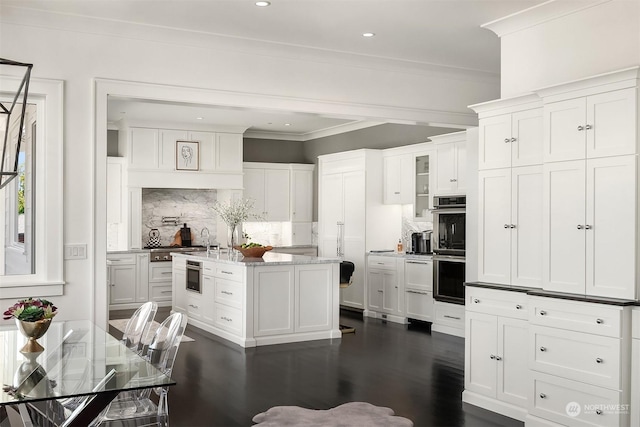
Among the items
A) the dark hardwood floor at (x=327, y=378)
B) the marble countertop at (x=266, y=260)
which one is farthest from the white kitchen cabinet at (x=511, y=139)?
the marble countertop at (x=266, y=260)

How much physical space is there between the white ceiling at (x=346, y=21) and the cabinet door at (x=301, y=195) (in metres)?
5.54

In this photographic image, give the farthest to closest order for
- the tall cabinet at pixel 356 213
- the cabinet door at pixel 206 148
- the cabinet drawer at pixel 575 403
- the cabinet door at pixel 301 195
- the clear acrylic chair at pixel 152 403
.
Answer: the cabinet door at pixel 301 195 < the cabinet door at pixel 206 148 < the tall cabinet at pixel 356 213 < the cabinet drawer at pixel 575 403 < the clear acrylic chair at pixel 152 403

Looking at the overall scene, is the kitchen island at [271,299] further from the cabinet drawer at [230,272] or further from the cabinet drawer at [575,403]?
the cabinet drawer at [575,403]

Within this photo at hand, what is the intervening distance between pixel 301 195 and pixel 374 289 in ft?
9.77

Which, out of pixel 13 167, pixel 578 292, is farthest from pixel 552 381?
pixel 13 167

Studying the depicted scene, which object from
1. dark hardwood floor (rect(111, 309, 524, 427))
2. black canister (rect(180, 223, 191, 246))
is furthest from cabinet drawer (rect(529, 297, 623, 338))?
black canister (rect(180, 223, 191, 246))

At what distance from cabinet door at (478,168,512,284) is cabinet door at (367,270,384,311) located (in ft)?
13.3

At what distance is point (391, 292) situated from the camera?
8.80 metres

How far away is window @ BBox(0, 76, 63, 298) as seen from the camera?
15.7ft

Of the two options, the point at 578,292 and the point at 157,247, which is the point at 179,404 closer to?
the point at 578,292

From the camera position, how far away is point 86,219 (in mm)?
4922

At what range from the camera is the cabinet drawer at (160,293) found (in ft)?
32.8

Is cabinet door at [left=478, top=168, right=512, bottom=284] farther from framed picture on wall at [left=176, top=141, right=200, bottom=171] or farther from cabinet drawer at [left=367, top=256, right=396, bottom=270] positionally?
framed picture on wall at [left=176, top=141, right=200, bottom=171]

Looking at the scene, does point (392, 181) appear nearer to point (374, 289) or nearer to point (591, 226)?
point (374, 289)
